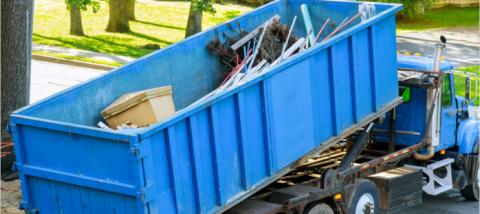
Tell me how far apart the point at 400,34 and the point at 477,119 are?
20.1m

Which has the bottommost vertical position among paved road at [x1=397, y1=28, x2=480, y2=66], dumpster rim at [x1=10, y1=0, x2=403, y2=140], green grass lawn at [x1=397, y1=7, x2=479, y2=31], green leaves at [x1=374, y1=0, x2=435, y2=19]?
green grass lawn at [x1=397, y1=7, x2=479, y2=31]

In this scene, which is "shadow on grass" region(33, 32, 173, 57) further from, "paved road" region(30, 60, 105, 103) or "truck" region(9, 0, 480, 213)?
"truck" region(9, 0, 480, 213)

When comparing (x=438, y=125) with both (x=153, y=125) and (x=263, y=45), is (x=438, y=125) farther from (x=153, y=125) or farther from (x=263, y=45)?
(x=153, y=125)

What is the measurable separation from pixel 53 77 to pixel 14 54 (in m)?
9.05

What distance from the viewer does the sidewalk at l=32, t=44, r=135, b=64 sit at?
24.6 metres

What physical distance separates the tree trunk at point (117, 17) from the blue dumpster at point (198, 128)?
59.9ft

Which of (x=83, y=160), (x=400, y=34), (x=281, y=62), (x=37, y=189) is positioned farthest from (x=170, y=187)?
(x=400, y=34)

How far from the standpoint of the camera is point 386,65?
11.8 m

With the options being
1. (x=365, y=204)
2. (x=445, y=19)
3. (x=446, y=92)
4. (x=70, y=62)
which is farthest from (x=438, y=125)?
(x=445, y=19)

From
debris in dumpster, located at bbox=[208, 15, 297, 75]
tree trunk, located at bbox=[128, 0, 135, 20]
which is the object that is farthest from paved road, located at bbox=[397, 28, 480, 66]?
debris in dumpster, located at bbox=[208, 15, 297, 75]

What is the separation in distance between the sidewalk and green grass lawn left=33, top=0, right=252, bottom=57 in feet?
1.55

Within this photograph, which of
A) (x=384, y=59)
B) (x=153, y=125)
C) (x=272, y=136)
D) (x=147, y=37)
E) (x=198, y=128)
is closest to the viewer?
(x=153, y=125)

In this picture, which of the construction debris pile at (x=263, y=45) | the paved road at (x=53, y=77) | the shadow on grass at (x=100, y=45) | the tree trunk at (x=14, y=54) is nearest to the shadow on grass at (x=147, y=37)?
the shadow on grass at (x=100, y=45)

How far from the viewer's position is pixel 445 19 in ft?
126
